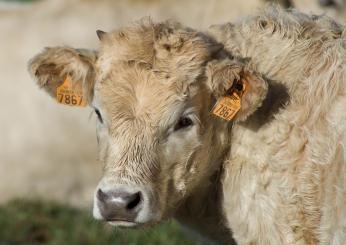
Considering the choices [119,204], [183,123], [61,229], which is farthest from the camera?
[61,229]

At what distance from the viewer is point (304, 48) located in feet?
22.0

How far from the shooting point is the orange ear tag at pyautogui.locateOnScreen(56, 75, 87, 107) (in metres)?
7.10

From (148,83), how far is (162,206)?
0.72 m

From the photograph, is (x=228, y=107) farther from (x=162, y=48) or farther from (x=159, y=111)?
(x=162, y=48)

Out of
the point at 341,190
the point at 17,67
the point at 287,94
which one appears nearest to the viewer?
the point at 341,190

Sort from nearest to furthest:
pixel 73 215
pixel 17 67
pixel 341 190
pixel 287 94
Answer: pixel 341 190, pixel 287 94, pixel 73 215, pixel 17 67

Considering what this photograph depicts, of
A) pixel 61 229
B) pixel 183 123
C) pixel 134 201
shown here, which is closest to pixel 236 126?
pixel 183 123

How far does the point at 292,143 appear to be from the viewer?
21.3 ft

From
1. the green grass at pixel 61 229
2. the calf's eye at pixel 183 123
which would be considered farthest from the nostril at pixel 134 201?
the green grass at pixel 61 229

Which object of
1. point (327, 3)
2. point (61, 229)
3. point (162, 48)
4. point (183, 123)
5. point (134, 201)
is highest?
point (162, 48)

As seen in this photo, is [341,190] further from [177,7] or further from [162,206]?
[177,7]

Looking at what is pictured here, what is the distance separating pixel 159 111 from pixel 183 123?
0.20 m

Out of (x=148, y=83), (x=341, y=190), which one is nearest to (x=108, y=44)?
(x=148, y=83)

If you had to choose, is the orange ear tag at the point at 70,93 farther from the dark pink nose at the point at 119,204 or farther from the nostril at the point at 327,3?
the nostril at the point at 327,3
